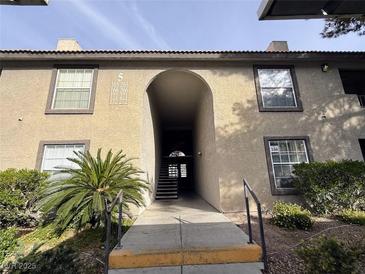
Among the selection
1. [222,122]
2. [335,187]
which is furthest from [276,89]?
[335,187]

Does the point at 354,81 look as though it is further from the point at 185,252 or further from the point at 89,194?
the point at 89,194

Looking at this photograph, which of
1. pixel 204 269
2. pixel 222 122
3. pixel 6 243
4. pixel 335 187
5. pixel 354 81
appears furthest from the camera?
pixel 354 81

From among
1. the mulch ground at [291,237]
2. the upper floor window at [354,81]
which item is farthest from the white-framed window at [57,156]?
the upper floor window at [354,81]

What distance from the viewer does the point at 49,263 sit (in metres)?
2.61

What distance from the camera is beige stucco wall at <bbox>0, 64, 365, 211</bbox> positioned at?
6.32 meters

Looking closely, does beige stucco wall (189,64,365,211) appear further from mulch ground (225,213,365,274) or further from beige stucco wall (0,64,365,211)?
mulch ground (225,213,365,274)

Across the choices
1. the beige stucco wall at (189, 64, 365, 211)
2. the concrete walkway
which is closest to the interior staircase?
the beige stucco wall at (189, 64, 365, 211)

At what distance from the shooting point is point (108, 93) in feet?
22.7

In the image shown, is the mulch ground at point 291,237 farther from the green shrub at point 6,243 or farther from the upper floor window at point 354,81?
the upper floor window at point 354,81

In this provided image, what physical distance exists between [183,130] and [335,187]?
10.9 metres

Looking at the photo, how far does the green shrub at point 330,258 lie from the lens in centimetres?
223

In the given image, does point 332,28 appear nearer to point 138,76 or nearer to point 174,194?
point 138,76

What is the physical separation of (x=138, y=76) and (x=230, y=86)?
3.45 metres

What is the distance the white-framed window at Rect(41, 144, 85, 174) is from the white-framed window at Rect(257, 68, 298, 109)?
22.3ft
